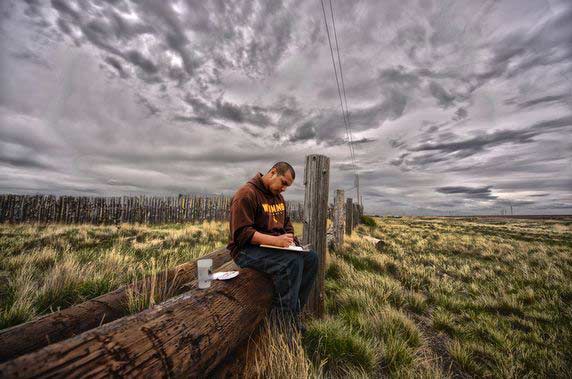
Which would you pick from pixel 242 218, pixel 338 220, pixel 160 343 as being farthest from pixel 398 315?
pixel 338 220

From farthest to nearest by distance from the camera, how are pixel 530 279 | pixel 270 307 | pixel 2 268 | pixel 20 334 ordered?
pixel 530 279
pixel 2 268
pixel 270 307
pixel 20 334

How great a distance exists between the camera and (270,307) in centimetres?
269

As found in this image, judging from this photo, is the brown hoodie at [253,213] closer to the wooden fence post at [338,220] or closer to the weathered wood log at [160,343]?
the weathered wood log at [160,343]

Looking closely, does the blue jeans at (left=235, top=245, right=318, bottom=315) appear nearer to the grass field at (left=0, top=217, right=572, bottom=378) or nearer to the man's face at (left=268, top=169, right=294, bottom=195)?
the grass field at (left=0, top=217, right=572, bottom=378)

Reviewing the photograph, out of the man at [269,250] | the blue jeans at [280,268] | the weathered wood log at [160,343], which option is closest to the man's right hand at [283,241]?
the man at [269,250]

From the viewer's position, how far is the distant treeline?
50.2 ft

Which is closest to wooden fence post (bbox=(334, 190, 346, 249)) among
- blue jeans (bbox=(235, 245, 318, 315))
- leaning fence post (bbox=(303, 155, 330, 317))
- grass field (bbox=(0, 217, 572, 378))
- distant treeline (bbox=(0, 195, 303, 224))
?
grass field (bbox=(0, 217, 572, 378))

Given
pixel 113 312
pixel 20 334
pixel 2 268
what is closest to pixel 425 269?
pixel 113 312

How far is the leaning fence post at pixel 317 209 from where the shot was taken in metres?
3.76

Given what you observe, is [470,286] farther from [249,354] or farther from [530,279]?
[249,354]

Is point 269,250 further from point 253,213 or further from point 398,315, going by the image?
point 398,315

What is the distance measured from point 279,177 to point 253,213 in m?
0.59

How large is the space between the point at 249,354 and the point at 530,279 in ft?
27.0

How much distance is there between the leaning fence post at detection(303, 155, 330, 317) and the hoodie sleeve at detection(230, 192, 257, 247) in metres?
1.21
